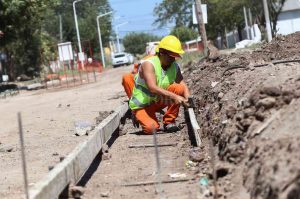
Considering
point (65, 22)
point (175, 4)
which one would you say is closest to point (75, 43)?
point (65, 22)

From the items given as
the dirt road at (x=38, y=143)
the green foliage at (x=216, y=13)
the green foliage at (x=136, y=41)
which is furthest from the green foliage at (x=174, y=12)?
the dirt road at (x=38, y=143)

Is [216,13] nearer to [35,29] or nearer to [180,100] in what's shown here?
[35,29]

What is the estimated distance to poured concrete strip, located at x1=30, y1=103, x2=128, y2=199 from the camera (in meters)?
5.06

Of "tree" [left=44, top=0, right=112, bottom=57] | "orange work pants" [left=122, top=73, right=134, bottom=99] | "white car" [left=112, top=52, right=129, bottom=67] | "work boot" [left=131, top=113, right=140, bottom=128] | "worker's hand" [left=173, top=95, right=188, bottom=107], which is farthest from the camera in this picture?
"tree" [left=44, top=0, right=112, bottom=57]

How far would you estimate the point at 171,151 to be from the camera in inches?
323

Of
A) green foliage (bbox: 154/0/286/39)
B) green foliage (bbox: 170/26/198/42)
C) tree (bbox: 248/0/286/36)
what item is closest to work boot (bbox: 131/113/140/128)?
tree (bbox: 248/0/286/36)

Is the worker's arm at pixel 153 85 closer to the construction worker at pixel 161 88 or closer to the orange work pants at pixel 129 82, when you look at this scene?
the construction worker at pixel 161 88

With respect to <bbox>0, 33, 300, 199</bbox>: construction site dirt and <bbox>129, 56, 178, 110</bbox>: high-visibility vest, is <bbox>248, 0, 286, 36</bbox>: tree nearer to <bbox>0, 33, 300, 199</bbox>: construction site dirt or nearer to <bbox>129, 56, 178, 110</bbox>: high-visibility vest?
<bbox>129, 56, 178, 110</bbox>: high-visibility vest

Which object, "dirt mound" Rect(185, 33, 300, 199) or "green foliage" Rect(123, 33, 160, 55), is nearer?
"dirt mound" Rect(185, 33, 300, 199)

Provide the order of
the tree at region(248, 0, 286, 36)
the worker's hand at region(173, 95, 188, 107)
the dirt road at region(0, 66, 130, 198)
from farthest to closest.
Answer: the tree at region(248, 0, 286, 36), the worker's hand at region(173, 95, 188, 107), the dirt road at region(0, 66, 130, 198)

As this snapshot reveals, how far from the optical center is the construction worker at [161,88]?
914cm

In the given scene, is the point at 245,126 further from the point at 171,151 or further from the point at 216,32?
the point at 216,32

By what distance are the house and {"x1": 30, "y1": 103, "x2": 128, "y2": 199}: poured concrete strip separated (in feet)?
219

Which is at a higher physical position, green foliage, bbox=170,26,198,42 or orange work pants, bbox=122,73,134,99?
green foliage, bbox=170,26,198,42
